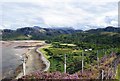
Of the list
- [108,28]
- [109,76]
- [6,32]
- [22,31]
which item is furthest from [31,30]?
[109,76]

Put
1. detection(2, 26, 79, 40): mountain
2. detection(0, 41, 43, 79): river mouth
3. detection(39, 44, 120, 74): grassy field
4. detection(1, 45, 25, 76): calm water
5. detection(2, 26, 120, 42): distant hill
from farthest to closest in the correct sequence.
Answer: detection(2, 26, 79, 40): mountain < detection(2, 26, 120, 42): distant hill < detection(1, 45, 25, 76): calm water < detection(0, 41, 43, 79): river mouth < detection(39, 44, 120, 74): grassy field

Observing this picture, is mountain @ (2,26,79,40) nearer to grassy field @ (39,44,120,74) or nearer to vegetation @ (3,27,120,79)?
vegetation @ (3,27,120,79)

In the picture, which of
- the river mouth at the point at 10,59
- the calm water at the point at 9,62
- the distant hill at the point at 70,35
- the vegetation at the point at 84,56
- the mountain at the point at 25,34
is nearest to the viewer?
the vegetation at the point at 84,56

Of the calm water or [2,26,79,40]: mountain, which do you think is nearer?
the calm water

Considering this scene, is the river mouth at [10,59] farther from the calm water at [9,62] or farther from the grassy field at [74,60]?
the grassy field at [74,60]

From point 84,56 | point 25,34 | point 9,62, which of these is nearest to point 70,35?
point 25,34

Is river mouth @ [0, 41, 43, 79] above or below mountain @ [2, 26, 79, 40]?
above

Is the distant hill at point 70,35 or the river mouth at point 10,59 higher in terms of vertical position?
the river mouth at point 10,59

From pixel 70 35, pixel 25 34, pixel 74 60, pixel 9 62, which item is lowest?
pixel 25 34

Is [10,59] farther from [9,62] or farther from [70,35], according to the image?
[70,35]

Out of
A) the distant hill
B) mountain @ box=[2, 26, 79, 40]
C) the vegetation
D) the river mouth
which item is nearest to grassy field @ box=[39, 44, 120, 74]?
the vegetation

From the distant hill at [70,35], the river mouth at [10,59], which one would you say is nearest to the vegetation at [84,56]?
the river mouth at [10,59]

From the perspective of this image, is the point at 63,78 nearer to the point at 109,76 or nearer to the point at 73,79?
the point at 73,79
